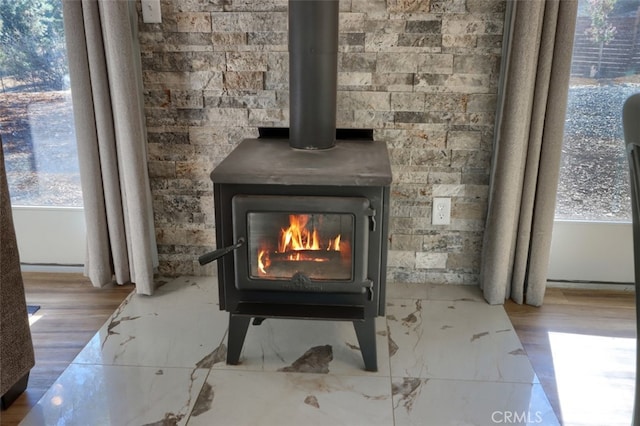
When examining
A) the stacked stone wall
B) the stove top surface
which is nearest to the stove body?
the stove top surface

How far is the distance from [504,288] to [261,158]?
3.56 ft

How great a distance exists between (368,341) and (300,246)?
0.36 meters

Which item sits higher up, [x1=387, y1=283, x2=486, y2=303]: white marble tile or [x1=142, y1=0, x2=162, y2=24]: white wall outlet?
[x1=142, y1=0, x2=162, y2=24]: white wall outlet

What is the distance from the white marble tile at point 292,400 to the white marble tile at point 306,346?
0.05m

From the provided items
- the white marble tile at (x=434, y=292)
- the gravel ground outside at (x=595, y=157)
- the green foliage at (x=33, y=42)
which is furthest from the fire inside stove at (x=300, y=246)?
the green foliage at (x=33, y=42)

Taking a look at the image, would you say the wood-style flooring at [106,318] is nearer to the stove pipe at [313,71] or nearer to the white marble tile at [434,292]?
the white marble tile at [434,292]

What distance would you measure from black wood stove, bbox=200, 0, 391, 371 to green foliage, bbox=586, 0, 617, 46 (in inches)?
39.6

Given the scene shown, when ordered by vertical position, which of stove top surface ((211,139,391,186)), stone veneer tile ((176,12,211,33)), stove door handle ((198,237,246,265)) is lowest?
stove door handle ((198,237,246,265))

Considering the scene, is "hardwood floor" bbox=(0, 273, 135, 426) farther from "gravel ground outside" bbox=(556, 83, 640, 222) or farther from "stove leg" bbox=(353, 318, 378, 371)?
"gravel ground outside" bbox=(556, 83, 640, 222)

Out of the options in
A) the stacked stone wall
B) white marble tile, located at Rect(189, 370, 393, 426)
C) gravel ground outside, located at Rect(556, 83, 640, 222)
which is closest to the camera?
white marble tile, located at Rect(189, 370, 393, 426)

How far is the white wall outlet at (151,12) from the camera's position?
2.10m

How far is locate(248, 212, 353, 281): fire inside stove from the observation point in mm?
1673

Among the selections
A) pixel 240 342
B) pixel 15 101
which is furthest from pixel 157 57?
pixel 240 342

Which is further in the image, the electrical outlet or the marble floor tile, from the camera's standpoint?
→ the electrical outlet
